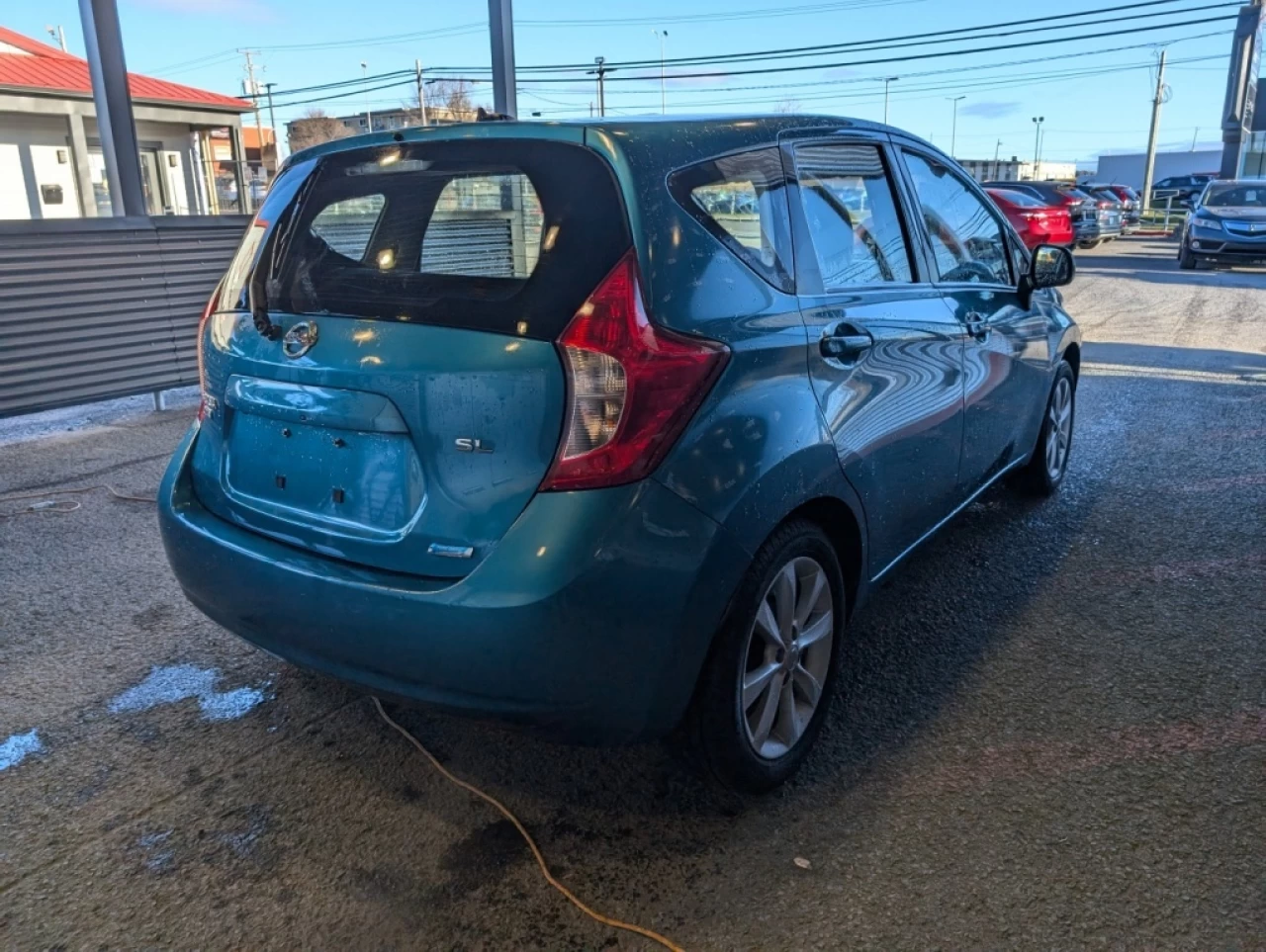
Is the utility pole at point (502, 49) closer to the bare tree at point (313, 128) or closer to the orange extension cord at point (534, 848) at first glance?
the orange extension cord at point (534, 848)

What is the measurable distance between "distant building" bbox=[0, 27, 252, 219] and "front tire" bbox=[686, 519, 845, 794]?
1915 cm

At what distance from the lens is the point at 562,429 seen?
2.07m

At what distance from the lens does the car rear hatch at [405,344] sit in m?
2.12

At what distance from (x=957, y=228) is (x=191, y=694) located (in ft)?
10.6

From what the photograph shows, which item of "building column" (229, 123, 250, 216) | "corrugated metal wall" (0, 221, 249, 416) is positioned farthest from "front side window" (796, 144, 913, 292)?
"building column" (229, 123, 250, 216)

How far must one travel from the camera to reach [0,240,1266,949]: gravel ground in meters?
2.18

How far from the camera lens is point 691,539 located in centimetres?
215

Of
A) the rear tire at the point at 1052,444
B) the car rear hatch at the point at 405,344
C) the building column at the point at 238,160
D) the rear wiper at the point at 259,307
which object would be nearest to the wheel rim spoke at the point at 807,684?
the car rear hatch at the point at 405,344

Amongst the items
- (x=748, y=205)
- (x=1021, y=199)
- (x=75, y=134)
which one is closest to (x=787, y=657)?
(x=748, y=205)

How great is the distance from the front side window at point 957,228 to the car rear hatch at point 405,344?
175cm

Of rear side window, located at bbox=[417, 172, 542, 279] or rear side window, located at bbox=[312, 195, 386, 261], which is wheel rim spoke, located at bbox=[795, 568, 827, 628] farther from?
rear side window, located at bbox=[312, 195, 386, 261]

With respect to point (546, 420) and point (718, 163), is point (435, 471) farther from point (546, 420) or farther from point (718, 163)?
point (718, 163)

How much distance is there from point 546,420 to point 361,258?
0.86 metres

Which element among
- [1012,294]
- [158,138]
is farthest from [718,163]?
[158,138]
